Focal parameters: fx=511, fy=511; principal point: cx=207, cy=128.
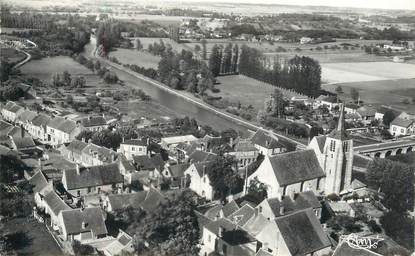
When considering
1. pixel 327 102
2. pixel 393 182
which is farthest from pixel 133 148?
pixel 327 102

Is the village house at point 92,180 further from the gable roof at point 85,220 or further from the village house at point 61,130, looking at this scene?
the village house at point 61,130

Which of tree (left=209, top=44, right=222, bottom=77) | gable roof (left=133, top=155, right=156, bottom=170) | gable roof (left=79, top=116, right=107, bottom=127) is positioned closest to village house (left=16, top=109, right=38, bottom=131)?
gable roof (left=79, top=116, right=107, bottom=127)

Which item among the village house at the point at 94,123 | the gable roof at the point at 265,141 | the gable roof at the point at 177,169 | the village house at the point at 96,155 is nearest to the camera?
the gable roof at the point at 177,169

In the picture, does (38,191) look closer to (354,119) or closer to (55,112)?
(55,112)

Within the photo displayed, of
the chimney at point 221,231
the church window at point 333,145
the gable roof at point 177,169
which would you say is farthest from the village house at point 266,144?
the chimney at point 221,231

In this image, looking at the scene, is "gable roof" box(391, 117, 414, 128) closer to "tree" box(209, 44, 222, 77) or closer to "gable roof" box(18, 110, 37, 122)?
"tree" box(209, 44, 222, 77)

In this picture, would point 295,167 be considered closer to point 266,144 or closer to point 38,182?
point 266,144

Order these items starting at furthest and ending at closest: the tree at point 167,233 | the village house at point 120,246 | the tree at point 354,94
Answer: the tree at point 354,94 < the village house at point 120,246 < the tree at point 167,233

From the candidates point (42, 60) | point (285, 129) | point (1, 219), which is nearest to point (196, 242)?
point (1, 219)
